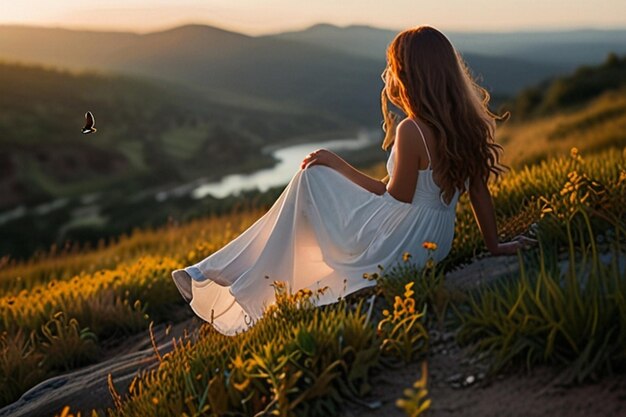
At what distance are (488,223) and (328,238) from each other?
1.05 m

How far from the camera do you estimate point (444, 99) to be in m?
4.91

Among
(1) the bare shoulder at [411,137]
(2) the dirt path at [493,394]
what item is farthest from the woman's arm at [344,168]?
(2) the dirt path at [493,394]

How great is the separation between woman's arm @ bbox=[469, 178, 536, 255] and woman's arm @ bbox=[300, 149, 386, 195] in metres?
0.63

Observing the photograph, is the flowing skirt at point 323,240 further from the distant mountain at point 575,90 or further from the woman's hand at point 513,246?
the distant mountain at point 575,90

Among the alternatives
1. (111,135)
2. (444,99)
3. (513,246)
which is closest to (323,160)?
(444,99)

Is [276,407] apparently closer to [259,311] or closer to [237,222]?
[259,311]

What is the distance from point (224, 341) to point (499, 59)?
194 meters

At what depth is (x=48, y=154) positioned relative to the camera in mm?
56938

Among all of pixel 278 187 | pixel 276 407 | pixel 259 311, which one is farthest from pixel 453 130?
pixel 278 187

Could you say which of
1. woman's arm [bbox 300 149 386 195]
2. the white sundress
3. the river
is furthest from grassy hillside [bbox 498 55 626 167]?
the river

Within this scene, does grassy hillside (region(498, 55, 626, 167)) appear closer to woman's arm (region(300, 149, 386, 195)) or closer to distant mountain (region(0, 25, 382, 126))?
woman's arm (region(300, 149, 386, 195))

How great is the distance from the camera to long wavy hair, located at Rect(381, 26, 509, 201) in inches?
192

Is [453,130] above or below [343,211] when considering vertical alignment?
above

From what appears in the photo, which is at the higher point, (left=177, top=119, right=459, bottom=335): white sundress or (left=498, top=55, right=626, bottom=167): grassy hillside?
(left=177, top=119, right=459, bottom=335): white sundress
